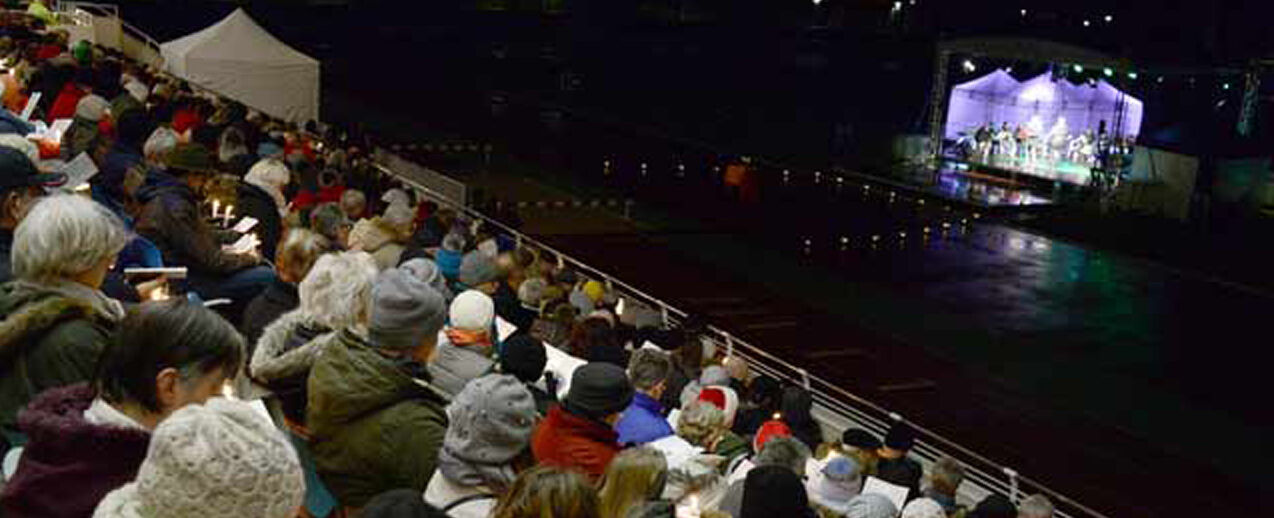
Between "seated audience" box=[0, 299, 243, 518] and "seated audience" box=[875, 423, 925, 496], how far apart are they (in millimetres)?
5164

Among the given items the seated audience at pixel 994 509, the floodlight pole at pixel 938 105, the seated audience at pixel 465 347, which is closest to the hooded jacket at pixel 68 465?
the seated audience at pixel 465 347

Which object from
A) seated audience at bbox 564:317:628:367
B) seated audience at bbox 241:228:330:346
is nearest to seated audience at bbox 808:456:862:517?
seated audience at bbox 564:317:628:367

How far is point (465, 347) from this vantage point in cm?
524

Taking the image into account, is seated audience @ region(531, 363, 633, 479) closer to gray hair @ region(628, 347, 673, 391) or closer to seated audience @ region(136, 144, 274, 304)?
gray hair @ region(628, 347, 673, 391)

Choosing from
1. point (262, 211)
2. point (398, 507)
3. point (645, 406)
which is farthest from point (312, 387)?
point (262, 211)

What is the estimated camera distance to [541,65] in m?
48.9

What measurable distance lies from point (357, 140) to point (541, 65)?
95.8 ft

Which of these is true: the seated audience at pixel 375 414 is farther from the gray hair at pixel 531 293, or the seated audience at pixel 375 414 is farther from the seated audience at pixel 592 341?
the gray hair at pixel 531 293

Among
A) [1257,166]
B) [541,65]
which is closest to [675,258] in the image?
[1257,166]

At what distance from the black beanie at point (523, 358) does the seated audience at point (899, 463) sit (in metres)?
2.82

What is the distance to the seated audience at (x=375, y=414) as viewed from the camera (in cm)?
364

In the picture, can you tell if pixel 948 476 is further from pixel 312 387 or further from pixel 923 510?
pixel 312 387

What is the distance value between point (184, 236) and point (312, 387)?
2.76m

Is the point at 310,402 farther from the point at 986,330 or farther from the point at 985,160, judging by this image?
the point at 985,160
